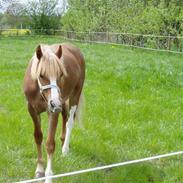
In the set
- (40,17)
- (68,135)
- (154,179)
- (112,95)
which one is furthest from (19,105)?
(40,17)

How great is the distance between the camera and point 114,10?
2900 centimetres

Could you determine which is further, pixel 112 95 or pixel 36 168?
pixel 112 95

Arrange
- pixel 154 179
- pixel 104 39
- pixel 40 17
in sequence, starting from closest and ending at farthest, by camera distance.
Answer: pixel 154 179
pixel 104 39
pixel 40 17

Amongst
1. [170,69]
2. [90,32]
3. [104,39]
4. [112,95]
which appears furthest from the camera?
[90,32]

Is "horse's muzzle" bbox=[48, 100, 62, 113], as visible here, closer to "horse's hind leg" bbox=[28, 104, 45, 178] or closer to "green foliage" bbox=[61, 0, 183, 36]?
"horse's hind leg" bbox=[28, 104, 45, 178]

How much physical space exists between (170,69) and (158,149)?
6.45 m

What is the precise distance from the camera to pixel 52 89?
3801 millimetres

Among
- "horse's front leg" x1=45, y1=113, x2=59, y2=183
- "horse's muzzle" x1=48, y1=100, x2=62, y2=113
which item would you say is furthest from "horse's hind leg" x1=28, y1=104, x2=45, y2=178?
"horse's muzzle" x1=48, y1=100, x2=62, y2=113

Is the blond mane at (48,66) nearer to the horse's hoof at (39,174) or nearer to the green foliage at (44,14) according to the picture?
the horse's hoof at (39,174)

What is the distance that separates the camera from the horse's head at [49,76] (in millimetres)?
3770

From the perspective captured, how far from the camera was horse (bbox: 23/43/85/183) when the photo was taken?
12.6 feet

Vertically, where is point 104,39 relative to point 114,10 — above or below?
below

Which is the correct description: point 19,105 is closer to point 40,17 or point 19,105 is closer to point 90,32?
point 90,32

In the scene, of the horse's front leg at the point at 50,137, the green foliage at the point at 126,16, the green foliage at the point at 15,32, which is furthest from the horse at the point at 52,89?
the green foliage at the point at 15,32
